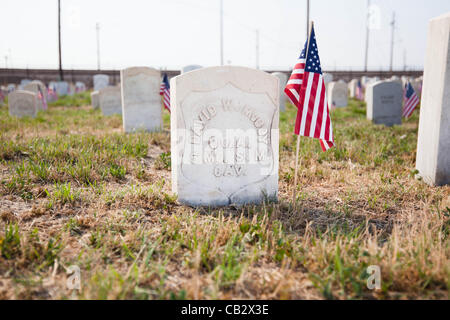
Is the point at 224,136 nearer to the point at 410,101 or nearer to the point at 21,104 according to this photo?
the point at 410,101

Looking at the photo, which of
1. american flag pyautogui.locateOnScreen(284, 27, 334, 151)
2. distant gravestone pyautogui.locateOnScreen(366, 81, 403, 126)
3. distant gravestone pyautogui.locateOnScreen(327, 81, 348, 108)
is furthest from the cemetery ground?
distant gravestone pyautogui.locateOnScreen(327, 81, 348, 108)

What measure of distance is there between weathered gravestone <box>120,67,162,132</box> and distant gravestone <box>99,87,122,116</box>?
4.29 m

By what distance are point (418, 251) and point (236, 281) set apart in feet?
4.20

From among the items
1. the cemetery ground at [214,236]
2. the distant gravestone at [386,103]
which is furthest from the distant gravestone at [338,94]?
the cemetery ground at [214,236]

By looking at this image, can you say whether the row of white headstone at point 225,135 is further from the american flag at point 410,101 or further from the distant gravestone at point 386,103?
the american flag at point 410,101

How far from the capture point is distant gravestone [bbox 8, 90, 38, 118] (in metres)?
11.0

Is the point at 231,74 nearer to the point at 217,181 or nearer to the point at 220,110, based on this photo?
the point at 220,110

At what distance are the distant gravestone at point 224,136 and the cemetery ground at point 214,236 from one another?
0.25 m

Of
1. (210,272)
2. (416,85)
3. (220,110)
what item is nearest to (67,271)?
(210,272)

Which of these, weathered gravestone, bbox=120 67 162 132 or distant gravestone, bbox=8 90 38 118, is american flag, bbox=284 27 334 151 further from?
distant gravestone, bbox=8 90 38 118

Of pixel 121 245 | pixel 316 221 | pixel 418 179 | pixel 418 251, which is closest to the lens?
pixel 418 251

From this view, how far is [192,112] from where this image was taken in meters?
3.59

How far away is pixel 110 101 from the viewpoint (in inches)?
482

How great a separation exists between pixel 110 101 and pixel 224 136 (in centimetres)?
960
